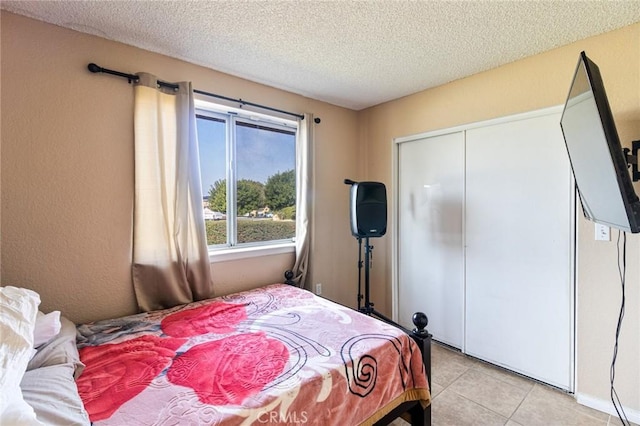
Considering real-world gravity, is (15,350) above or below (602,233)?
below

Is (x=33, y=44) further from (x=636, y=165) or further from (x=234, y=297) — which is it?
(x=636, y=165)

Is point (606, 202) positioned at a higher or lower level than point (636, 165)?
lower

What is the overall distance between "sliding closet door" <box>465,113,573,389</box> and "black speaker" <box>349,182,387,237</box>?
0.72 metres

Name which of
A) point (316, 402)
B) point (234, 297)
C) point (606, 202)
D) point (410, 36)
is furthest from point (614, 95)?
point (234, 297)

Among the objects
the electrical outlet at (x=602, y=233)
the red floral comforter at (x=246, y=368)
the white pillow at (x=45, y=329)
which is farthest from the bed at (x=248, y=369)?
the electrical outlet at (x=602, y=233)

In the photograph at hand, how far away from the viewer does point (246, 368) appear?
124cm

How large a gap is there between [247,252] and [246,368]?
50.6 inches

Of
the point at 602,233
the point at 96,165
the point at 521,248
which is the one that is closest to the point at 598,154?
the point at 602,233

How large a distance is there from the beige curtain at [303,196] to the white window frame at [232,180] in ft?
0.47

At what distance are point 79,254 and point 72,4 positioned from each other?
1374 mm

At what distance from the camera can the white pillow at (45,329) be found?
121 cm

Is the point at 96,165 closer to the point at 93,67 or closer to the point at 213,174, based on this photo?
the point at 93,67

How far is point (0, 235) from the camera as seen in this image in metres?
1.53

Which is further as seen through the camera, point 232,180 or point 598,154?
point 232,180
